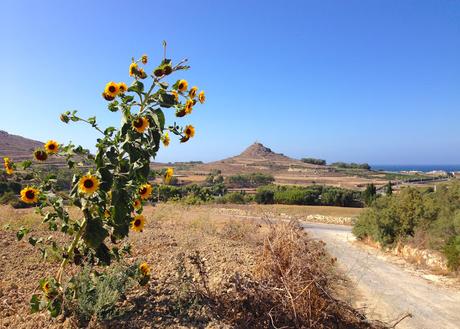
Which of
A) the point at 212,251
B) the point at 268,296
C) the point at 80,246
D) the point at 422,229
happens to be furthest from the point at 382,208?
the point at 80,246

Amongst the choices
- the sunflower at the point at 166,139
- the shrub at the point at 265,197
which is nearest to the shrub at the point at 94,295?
the sunflower at the point at 166,139

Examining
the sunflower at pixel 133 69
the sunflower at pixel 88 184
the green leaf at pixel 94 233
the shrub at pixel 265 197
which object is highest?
the sunflower at pixel 133 69

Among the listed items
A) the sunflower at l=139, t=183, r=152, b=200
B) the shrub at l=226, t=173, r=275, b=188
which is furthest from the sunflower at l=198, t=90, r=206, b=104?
the shrub at l=226, t=173, r=275, b=188

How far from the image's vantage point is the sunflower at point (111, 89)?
3.29 metres

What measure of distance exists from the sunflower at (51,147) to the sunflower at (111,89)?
66cm

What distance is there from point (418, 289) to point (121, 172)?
26.1ft

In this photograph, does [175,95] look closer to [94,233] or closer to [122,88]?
[122,88]

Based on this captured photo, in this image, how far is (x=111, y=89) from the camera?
3289mm

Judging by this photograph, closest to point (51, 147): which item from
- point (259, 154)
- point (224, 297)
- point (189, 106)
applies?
point (189, 106)

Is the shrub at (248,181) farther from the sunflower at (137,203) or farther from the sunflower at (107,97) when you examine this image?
the sunflower at (107,97)

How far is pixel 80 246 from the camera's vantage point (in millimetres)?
3646

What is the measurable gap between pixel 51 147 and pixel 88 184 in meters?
0.70

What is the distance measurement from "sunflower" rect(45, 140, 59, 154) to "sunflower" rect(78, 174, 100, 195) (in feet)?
1.96

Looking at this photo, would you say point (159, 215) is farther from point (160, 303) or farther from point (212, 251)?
point (160, 303)
